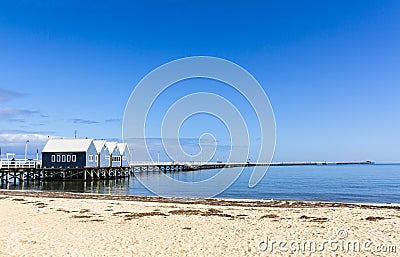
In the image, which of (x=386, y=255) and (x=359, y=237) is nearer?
(x=386, y=255)

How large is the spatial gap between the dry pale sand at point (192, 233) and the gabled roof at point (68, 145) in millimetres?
33090

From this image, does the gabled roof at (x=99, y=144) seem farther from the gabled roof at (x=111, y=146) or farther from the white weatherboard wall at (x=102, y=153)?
the gabled roof at (x=111, y=146)

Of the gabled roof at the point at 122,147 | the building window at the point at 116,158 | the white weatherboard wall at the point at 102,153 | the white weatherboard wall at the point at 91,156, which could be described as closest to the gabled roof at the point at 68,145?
the white weatherboard wall at the point at 91,156

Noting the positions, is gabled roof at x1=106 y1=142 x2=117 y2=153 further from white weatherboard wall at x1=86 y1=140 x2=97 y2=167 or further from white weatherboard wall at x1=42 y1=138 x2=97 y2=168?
white weatherboard wall at x1=42 y1=138 x2=97 y2=168

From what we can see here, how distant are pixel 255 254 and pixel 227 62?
17176 millimetres

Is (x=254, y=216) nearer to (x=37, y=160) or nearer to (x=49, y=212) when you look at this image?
(x=49, y=212)

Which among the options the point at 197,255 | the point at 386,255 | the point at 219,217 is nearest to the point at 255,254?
the point at 197,255

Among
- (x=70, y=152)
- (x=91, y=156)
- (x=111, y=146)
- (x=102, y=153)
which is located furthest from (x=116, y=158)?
(x=70, y=152)

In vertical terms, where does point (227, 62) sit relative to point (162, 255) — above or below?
above

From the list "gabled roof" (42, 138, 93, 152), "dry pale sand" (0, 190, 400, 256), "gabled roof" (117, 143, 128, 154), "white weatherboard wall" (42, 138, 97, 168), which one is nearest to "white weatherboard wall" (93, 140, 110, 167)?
"white weatherboard wall" (42, 138, 97, 168)

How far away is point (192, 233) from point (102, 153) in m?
44.6

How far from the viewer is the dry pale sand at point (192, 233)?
9258mm

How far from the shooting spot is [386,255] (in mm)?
8820

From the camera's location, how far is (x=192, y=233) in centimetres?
1156
